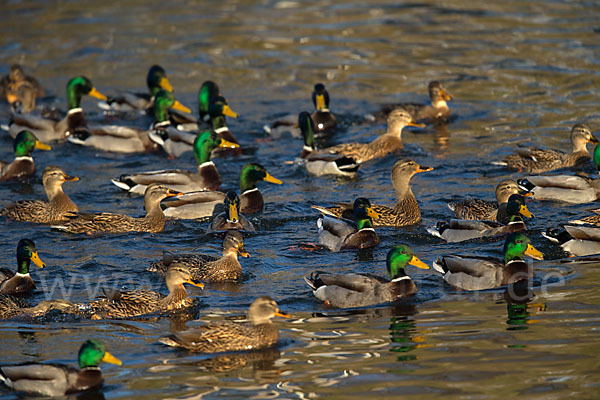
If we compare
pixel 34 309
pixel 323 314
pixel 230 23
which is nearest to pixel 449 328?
pixel 323 314

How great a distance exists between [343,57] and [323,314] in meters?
13.0

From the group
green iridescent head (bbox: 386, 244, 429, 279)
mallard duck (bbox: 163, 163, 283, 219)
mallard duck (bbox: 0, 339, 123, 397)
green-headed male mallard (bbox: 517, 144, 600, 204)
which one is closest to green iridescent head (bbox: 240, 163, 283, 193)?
mallard duck (bbox: 163, 163, 283, 219)

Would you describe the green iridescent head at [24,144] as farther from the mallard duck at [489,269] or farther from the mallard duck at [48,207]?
the mallard duck at [489,269]

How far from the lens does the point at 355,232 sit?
12414 millimetres

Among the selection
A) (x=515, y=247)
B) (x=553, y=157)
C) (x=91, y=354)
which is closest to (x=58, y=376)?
(x=91, y=354)

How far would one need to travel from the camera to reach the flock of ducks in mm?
9594

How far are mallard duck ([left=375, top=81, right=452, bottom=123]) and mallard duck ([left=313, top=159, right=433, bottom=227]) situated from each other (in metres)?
4.41

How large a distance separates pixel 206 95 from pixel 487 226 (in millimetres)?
7984

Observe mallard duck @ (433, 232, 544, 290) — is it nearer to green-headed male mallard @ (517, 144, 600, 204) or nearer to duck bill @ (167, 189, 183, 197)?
green-headed male mallard @ (517, 144, 600, 204)

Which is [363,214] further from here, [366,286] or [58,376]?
[58,376]

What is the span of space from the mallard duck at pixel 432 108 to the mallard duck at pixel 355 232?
588 cm

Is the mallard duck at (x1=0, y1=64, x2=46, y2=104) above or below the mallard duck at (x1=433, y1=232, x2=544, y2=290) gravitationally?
above

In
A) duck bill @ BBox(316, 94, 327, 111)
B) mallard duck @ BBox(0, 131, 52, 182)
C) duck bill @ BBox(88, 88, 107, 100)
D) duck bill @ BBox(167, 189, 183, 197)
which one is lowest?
duck bill @ BBox(167, 189, 183, 197)

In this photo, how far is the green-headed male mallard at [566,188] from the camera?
13.7 meters
